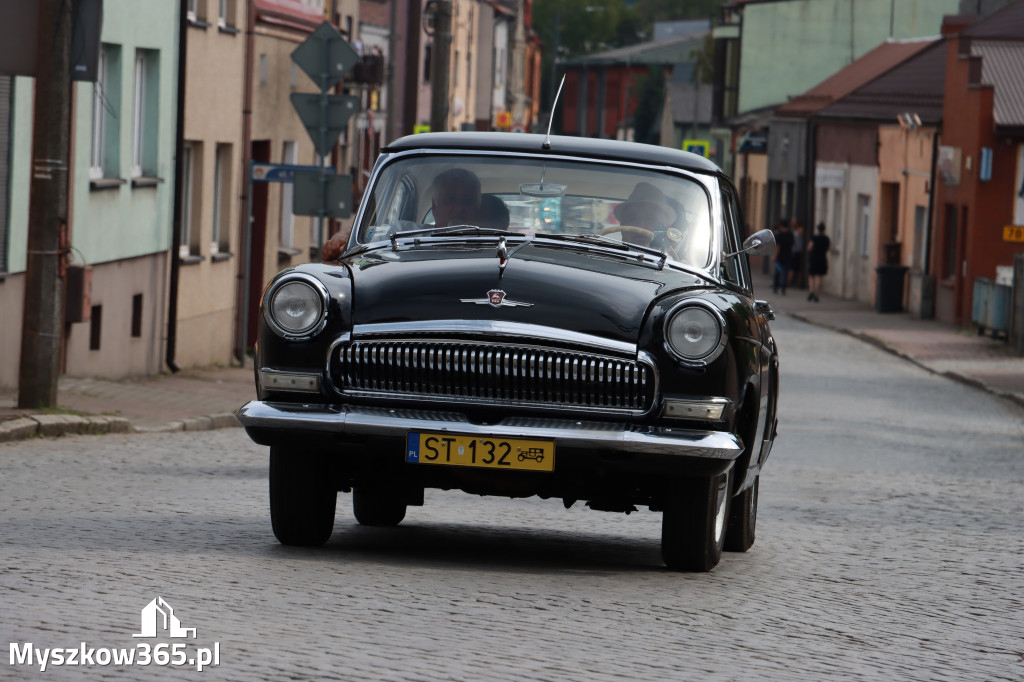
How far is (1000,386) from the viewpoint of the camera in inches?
1051

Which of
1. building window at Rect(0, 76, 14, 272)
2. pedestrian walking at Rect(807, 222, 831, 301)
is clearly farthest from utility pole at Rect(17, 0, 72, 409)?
pedestrian walking at Rect(807, 222, 831, 301)

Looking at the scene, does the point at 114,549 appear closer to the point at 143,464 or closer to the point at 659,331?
the point at 659,331

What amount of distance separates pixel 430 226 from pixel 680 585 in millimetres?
2029

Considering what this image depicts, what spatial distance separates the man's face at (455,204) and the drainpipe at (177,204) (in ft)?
50.6

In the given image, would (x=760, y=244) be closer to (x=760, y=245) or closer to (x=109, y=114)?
(x=760, y=245)

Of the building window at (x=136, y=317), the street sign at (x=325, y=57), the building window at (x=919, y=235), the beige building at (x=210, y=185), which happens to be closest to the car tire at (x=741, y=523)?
the street sign at (x=325, y=57)

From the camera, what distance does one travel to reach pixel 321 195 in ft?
64.5

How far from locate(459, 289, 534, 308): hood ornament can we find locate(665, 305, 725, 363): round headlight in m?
0.56

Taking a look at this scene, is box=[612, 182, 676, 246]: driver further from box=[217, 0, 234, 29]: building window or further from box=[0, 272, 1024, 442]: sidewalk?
box=[217, 0, 234, 29]: building window

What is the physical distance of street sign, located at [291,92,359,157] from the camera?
19.7m

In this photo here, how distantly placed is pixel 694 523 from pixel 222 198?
2031 centimetres

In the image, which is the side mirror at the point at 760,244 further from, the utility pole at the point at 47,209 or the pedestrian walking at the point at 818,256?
the pedestrian walking at the point at 818,256

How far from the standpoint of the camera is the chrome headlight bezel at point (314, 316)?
25.4ft

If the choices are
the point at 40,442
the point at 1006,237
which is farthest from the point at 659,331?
the point at 1006,237
